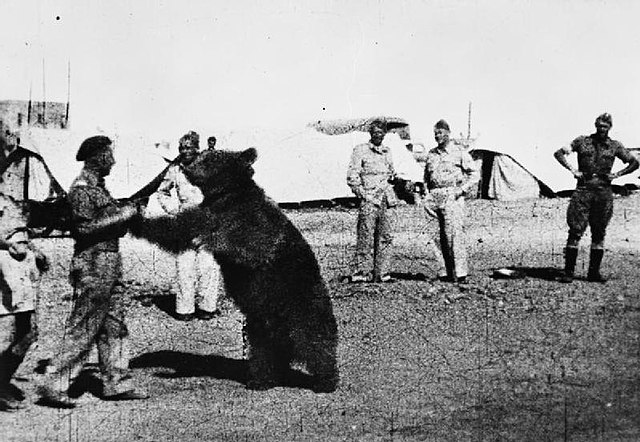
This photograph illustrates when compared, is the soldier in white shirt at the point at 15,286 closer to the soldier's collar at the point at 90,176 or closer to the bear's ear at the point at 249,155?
the soldier's collar at the point at 90,176

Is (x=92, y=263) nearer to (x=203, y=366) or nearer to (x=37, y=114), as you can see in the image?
(x=203, y=366)

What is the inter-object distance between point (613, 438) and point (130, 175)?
6.68m

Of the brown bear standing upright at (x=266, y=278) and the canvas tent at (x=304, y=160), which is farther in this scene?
the canvas tent at (x=304, y=160)

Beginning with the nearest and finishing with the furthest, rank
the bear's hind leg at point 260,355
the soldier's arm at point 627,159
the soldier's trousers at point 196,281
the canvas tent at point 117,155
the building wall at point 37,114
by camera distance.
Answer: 1. the bear's hind leg at point 260,355
2. the soldier's trousers at point 196,281
3. the soldier's arm at point 627,159
4. the building wall at point 37,114
5. the canvas tent at point 117,155

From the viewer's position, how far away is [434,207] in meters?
6.70

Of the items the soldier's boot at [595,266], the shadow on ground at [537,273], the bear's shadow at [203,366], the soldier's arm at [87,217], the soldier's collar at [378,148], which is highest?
the soldier's collar at [378,148]

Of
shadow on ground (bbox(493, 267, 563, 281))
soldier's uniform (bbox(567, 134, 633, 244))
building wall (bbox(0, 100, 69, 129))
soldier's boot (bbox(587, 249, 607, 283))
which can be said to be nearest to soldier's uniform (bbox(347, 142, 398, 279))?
shadow on ground (bbox(493, 267, 563, 281))

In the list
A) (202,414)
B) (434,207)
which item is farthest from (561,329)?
(202,414)

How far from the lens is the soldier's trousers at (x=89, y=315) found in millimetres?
3939

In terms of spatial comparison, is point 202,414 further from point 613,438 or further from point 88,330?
point 613,438

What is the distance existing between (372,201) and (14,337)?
360 cm

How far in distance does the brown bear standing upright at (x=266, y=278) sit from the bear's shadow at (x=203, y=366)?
7 centimetres

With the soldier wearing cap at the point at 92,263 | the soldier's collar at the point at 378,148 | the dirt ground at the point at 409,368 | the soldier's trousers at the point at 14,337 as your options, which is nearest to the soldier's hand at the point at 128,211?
the soldier wearing cap at the point at 92,263

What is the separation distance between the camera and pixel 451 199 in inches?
260
